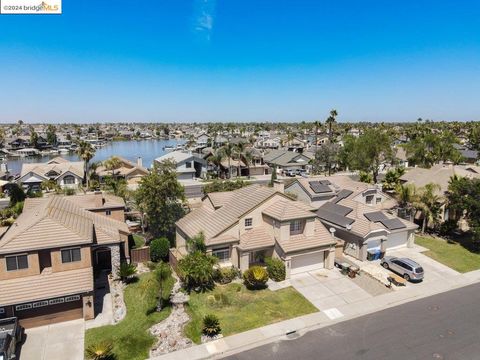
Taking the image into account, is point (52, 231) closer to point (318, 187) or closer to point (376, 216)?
point (376, 216)

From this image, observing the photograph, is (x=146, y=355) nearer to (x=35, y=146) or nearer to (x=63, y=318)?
(x=63, y=318)

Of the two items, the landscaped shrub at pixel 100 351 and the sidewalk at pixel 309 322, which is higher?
the landscaped shrub at pixel 100 351

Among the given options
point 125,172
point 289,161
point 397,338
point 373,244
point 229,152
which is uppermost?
point 229,152

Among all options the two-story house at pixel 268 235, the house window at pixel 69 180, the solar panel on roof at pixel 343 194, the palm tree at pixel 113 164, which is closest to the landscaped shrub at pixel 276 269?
the two-story house at pixel 268 235

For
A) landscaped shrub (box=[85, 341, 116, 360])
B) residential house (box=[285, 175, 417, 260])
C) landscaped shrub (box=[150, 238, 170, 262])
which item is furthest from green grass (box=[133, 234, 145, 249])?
residential house (box=[285, 175, 417, 260])

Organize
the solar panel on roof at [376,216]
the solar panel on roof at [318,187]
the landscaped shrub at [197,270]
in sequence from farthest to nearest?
1. the solar panel on roof at [318,187]
2. the solar panel on roof at [376,216]
3. the landscaped shrub at [197,270]

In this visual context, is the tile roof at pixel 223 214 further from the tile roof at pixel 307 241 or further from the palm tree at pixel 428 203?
the palm tree at pixel 428 203

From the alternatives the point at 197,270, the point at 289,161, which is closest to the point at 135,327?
the point at 197,270
